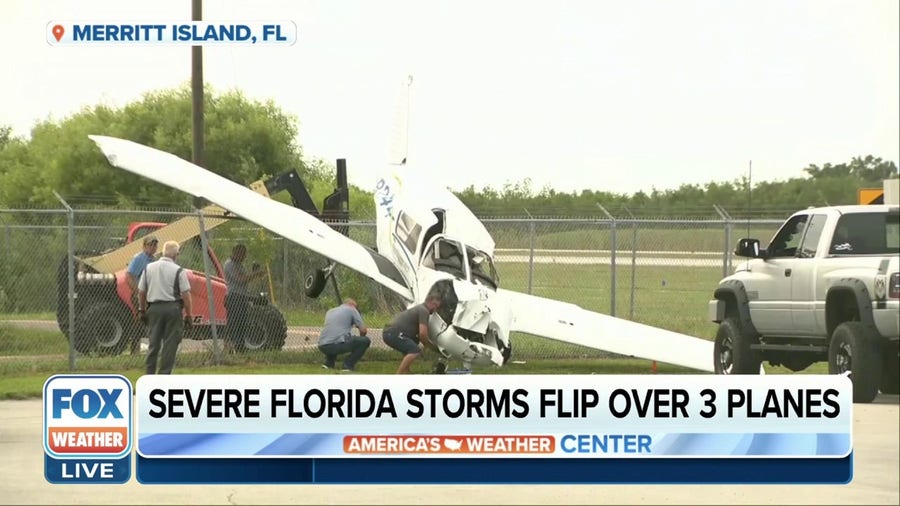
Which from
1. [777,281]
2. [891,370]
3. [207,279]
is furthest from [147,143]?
[891,370]

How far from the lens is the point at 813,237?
607 cm

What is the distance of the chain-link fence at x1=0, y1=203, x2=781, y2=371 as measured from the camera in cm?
677

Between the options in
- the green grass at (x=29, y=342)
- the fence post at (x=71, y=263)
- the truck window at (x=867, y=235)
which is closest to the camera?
the truck window at (x=867, y=235)

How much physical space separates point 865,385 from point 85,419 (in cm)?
365

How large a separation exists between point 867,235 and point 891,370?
63 cm

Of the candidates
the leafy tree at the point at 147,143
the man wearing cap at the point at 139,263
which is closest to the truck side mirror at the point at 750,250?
the leafy tree at the point at 147,143

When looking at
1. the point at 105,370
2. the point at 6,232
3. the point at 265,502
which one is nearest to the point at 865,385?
the point at 265,502

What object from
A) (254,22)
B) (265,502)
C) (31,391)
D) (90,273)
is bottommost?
(265,502)

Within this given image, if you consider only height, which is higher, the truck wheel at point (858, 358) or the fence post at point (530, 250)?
the fence post at point (530, 250)

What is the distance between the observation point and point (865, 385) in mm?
5840

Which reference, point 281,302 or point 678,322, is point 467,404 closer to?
point 678,322

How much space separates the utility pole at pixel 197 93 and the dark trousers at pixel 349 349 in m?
1.23

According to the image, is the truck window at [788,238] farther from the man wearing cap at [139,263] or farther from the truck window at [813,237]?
the man wearing cap at [139,263]

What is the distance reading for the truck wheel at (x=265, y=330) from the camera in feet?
23.4
